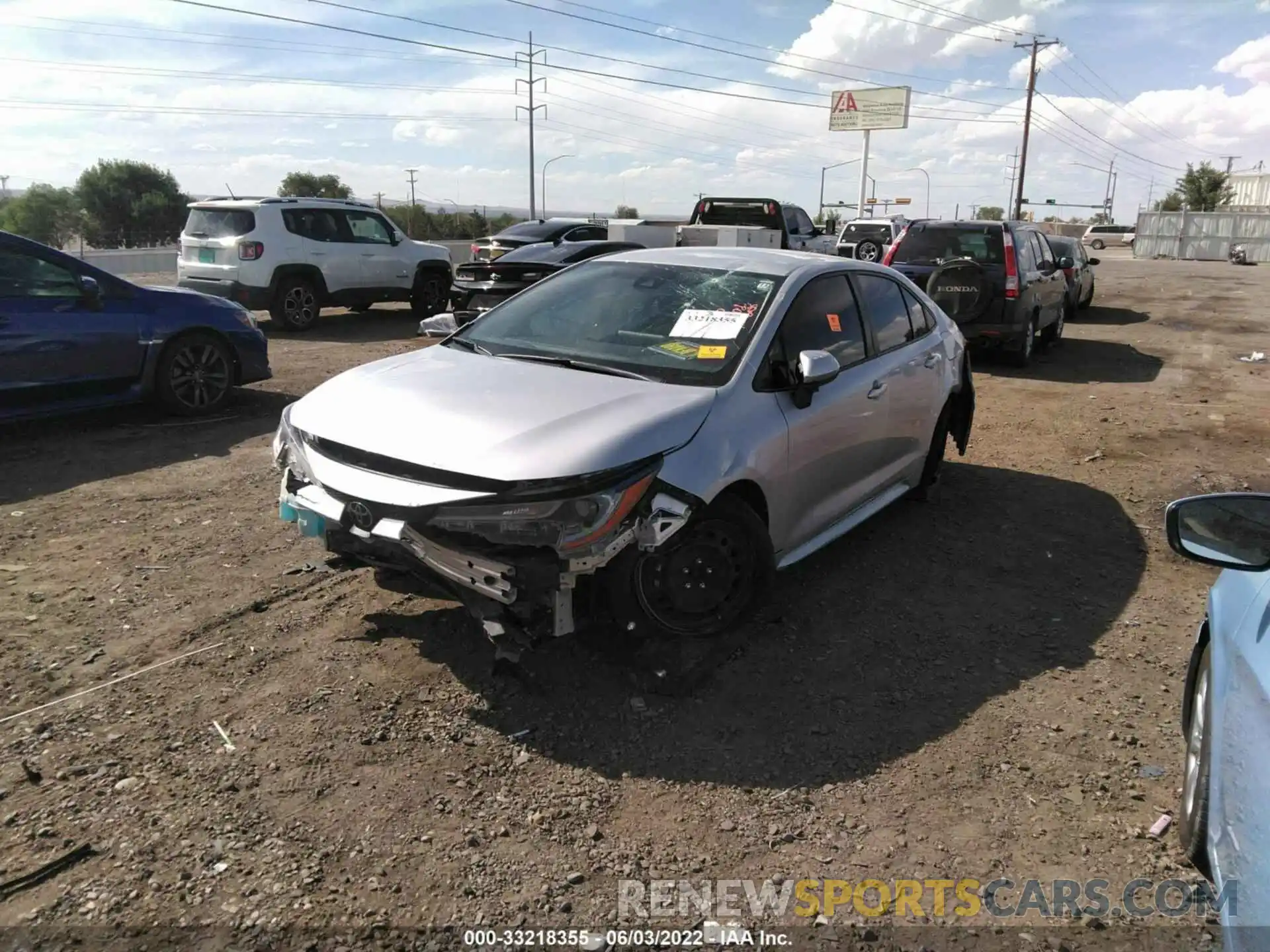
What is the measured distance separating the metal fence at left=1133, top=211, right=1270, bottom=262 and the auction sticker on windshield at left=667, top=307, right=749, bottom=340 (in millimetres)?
53778

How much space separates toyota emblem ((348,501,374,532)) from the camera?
3311mm

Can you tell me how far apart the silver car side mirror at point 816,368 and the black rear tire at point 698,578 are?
26.0 inches

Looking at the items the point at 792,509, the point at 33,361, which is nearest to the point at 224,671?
the point at 792,509

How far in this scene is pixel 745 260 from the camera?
16.0ft

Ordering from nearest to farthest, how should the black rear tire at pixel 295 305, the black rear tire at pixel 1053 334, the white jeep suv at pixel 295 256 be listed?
the white jeep suv at pixel 295 256, the black rear tire at pixel 295 305, the black rear tire at pixel 1053 334

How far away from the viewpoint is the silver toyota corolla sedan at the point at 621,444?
10.5 feet

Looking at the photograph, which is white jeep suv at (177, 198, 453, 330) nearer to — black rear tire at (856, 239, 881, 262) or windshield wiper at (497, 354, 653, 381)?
windshield wiper at (497, 354, 653, 381)

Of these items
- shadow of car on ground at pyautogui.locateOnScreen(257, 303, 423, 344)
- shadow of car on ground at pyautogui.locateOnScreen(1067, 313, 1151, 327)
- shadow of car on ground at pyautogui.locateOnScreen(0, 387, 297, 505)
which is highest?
shadow of car on ground at pyautogui.locateOnScreen(1067, 313, 1151, 327)

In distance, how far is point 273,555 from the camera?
4.83m

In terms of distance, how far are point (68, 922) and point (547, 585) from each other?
1623mm

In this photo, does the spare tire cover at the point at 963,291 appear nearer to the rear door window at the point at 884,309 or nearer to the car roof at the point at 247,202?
the rear door window at the point at 884,309

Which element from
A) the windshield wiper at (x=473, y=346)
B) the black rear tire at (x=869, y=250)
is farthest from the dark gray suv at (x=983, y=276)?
the black rear tire at (x=869, y=250)

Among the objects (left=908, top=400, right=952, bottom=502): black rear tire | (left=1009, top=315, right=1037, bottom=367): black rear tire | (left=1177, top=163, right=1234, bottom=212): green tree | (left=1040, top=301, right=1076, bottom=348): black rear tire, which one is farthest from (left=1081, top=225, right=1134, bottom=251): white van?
(left=908, top=400, right=952, bottom=502): black rear tire

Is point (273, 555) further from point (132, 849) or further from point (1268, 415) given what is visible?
point (1268, 415)
